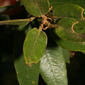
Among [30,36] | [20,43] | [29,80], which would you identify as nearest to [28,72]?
[29,80]

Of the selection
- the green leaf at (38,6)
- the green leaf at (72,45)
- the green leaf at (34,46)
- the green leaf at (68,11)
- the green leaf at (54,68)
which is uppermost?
the green leaf at (38,6)

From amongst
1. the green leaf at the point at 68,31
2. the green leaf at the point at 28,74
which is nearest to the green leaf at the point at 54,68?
the green leaf at the point at 28,74

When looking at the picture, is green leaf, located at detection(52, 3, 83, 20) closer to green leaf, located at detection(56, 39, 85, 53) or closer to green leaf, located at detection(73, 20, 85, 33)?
green leaf, located at detection(73, 20, 85, 33)

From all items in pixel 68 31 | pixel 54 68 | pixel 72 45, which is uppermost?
pixel 68 31

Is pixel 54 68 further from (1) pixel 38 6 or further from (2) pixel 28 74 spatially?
(1) pixel 38 6

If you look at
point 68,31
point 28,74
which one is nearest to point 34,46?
point 68,31

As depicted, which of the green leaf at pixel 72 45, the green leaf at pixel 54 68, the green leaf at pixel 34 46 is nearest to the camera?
the green leaf at pixel 34 46

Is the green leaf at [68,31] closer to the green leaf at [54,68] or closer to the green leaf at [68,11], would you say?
the green leaf at [68,11]

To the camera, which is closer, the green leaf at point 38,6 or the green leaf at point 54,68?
the green leaf at point 38,6
